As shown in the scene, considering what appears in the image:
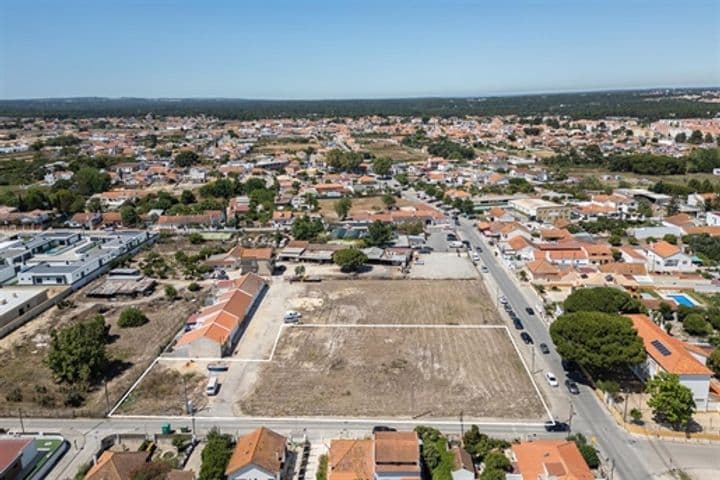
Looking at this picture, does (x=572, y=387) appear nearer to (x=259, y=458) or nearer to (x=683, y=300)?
(x=259, y=458)

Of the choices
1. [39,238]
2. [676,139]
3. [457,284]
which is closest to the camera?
[457,284]

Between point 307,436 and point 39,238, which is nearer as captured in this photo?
point 307,436

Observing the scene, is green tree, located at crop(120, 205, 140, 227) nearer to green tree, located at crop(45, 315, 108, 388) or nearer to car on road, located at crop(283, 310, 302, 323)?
car on road, located at crop(283, 310, 302, 323)

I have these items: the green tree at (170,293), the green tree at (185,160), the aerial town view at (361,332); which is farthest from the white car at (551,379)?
the green tree at (185,160)

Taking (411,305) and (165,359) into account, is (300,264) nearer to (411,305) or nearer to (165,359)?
(411,305)

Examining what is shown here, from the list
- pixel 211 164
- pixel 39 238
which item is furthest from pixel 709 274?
pixel 211 164

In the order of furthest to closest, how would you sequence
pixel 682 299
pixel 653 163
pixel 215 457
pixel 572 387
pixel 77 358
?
Result: pixel 653 163 < pixel 682 299 < pixel 77 358 < pixel 572 387 < pixel 215 457

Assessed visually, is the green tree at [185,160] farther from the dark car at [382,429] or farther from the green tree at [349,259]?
the dark car at [382,429]

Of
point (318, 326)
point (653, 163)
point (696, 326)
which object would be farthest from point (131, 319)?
point (653, 163)
